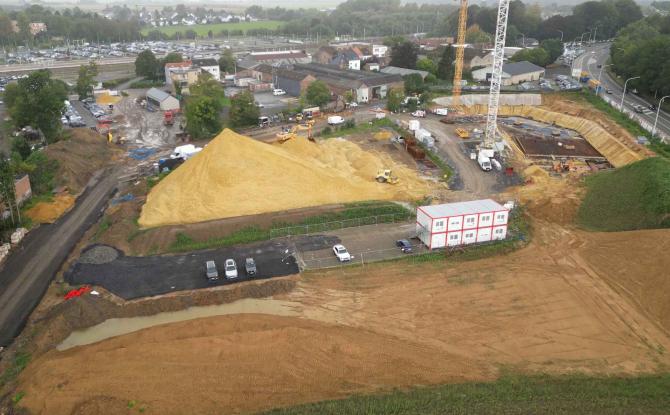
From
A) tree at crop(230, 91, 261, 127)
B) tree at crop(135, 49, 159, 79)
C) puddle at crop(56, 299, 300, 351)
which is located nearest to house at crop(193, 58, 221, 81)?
tree at crop(135, 49, 159, 79)

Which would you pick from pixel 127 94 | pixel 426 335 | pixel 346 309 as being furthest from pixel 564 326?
pixel 127 94

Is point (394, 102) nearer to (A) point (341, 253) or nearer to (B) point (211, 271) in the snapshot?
(A) point (341, 253)

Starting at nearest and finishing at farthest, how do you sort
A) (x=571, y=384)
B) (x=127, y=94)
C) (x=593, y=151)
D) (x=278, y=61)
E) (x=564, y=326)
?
(x=571, y=384) < (x=564, y=326) < (x=593, y=151) < (x=127, y=94) < (x=278, y=61)

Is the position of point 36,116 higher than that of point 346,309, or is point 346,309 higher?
point 36,116

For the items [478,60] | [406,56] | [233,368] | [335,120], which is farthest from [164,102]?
[233,368]

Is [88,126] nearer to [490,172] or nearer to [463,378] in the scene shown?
[490,172]

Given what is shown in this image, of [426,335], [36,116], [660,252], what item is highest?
[36,116]

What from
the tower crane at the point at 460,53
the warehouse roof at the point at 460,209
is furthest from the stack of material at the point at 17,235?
the tower crane at the point at 460,53
